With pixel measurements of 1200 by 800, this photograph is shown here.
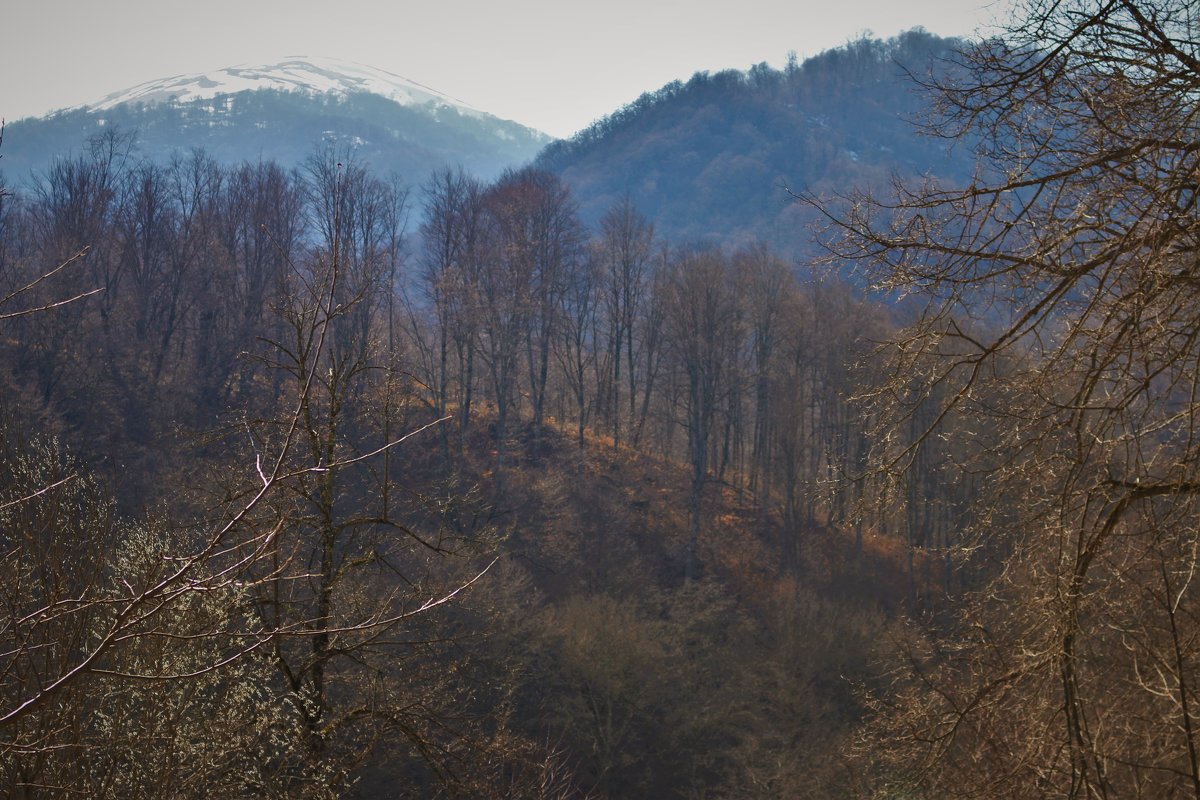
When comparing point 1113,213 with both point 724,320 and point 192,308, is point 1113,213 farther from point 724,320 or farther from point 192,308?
point 192,308

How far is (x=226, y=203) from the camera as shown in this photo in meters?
34.5

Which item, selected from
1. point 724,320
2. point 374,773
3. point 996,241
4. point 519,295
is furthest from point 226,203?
point 996,241

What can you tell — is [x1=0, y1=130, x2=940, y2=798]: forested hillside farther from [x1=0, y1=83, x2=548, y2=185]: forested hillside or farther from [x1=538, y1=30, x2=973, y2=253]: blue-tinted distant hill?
[x1=0, y1=83, x2=548, y2=185]: forested hillside

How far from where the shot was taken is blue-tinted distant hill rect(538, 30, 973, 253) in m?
71.8

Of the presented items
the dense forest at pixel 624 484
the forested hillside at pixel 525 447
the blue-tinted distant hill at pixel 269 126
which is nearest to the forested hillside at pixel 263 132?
the blue-tinted distant hill at pixel 269 126

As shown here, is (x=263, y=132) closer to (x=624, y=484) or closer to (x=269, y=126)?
(x=269, y=126)

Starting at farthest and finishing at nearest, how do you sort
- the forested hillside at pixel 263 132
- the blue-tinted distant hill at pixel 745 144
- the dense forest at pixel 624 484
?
1. the forested hillside at pixel 263 132
2. the blue-tinted distant hill at pixel 745 144
3. the dense forest at pixel 624 484

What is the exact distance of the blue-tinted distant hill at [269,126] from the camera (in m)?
74.9

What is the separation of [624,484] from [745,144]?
5770 cm

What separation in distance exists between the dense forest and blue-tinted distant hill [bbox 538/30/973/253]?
35.9 meters

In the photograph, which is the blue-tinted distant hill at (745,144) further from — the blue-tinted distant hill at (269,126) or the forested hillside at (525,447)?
the forested hillside at (525,447)

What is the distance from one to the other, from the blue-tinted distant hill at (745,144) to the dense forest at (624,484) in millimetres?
35940

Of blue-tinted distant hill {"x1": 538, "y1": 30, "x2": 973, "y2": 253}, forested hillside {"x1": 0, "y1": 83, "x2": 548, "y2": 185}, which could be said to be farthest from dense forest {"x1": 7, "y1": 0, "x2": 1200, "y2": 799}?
forested hillside {"x1": 0, "y1": 83, "x2": 548, "y2": 185}

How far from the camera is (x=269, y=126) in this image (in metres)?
85.6
